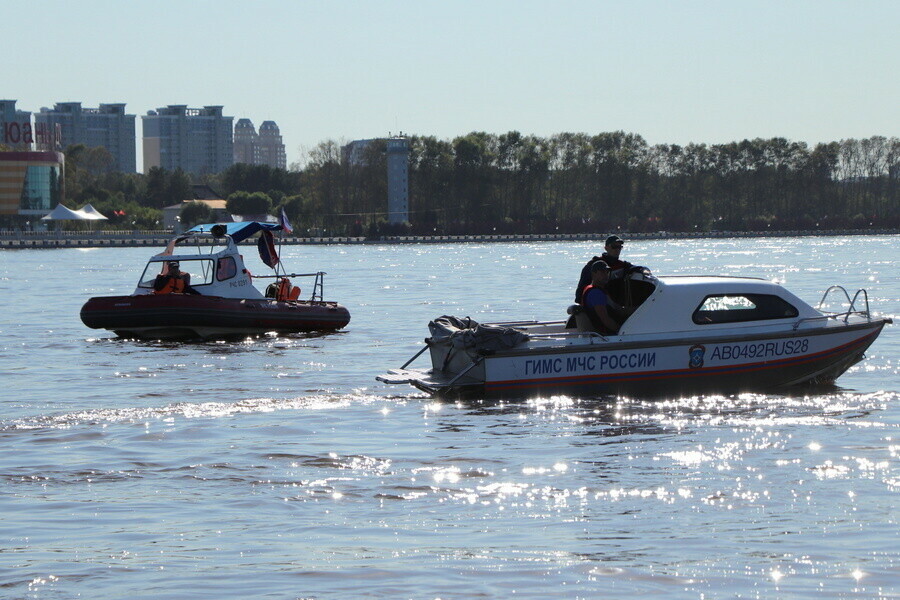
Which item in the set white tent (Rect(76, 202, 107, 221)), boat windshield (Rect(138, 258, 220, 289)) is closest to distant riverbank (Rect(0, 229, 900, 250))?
white tent (Rect(76, 202, 107, 221))

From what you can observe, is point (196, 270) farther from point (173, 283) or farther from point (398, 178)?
point (398, 178)

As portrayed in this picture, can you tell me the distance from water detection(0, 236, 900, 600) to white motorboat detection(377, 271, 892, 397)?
33 centimetres

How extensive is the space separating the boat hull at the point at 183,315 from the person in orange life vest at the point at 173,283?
67cm

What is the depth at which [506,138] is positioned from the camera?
19725cm

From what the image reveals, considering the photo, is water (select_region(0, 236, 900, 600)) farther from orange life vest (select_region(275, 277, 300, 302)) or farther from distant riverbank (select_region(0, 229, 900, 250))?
distant riverbank (select_region(0, 229, 900, 250))

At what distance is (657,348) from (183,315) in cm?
1451

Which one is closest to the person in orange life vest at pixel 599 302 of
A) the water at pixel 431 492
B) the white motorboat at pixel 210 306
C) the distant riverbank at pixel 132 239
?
the water at pixel 431 492

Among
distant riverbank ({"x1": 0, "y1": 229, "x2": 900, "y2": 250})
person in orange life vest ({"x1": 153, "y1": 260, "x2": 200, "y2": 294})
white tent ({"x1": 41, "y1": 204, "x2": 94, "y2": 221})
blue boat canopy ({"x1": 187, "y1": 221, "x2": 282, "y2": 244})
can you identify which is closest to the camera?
person in orange life vest ({"x1": 153, "y1": 260, "x2": 200, "y2": 294})

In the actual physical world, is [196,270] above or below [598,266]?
below

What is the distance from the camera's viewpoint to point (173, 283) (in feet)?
98.7

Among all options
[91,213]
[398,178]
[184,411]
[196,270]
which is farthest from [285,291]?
[398,178]

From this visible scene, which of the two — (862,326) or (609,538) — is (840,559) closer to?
(609,538)

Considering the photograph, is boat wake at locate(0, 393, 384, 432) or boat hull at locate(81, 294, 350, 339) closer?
boat wake at locate(0, 393, 384, 432)

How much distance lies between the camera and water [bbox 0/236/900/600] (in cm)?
980
